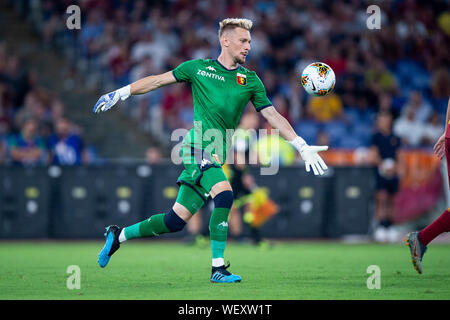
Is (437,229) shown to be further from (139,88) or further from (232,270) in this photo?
(139,88)

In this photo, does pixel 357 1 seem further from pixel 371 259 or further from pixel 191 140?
pixel 191 140

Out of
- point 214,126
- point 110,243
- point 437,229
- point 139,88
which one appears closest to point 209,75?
point 214,126

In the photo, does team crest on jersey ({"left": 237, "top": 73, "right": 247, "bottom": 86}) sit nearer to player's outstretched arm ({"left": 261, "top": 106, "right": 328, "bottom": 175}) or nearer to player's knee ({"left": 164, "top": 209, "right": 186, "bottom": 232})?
player's outstretched arm ({"left": 261, "top": 106, "right": 328, "bottom": 175})

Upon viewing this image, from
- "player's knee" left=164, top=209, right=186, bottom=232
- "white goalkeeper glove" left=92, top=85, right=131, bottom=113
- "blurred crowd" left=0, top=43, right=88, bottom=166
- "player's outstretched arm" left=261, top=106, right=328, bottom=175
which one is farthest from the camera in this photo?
"blurred crowd" left=0, top=43, right=88, bottom=166

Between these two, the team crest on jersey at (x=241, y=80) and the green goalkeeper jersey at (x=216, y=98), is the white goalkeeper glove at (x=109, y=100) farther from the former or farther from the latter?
the team crest on jersey at (x=241, y=80)

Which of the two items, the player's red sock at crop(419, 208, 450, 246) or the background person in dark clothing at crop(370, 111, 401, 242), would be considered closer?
the player's red sock at crop(419, 208, 450, 246)

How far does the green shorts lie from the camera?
8.23m

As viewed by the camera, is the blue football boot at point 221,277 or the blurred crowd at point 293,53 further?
the blurred crowd at point 293,53

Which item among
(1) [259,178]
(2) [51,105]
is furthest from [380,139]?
(2) [51,105]

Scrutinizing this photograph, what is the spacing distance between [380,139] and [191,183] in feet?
29.1

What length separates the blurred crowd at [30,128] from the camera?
55.3 ft

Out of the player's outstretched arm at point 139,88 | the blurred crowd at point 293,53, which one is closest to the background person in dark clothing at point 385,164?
the blurred crowd at point 293,53

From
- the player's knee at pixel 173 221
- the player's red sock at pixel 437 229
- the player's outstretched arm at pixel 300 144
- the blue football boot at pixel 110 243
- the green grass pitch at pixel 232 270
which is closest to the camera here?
the green grass pitch at pixel 232 270

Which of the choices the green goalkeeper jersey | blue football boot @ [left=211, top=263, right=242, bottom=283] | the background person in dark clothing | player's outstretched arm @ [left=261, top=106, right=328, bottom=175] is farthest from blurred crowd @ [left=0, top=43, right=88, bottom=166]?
blue football boot @ [left=211, top=263, right=242, bottom=283]
